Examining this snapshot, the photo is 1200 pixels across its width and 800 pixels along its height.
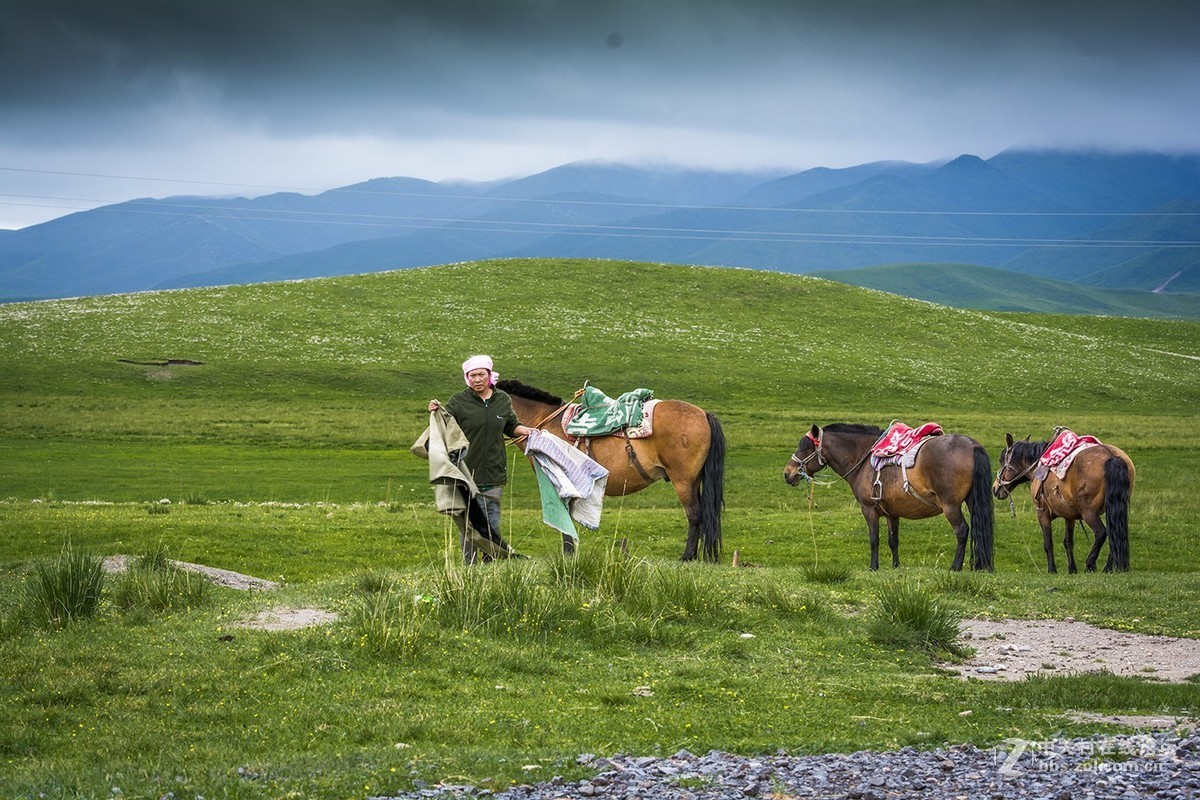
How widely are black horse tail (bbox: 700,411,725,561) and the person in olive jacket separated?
4.60 metres

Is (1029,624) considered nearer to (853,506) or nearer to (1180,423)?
(853,506)

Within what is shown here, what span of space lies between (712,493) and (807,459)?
320cm

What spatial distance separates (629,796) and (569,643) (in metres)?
4.41

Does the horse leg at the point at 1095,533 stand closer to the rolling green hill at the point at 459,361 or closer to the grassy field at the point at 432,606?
the grassy field at the point at 432,606

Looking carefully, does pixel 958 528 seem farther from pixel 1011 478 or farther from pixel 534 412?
pixel 534 412

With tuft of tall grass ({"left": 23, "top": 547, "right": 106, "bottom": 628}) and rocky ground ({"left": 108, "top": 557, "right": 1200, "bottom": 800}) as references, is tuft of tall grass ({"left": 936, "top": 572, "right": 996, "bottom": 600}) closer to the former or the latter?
rocky ground ({"left": 108, "top": 557, "right": 1200, "bottom": 800})

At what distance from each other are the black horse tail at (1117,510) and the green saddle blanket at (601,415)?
8.24m

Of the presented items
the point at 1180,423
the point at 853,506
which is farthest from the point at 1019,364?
the point at 853,506

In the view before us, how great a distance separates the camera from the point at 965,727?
366 inches

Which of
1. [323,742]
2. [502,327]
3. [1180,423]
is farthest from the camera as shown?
[502,327]

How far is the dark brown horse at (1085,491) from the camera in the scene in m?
20.4

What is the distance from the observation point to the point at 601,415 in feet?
68.6

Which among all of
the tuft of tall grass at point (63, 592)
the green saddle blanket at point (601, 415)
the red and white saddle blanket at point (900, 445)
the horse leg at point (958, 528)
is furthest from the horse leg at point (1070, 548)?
the tuft of tall grass at point (63, 592)

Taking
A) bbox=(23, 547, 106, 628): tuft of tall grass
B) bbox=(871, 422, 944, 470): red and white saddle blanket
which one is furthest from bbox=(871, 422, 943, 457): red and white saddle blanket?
bbox=(23, 547, 106, 628): tuft of tall grass
